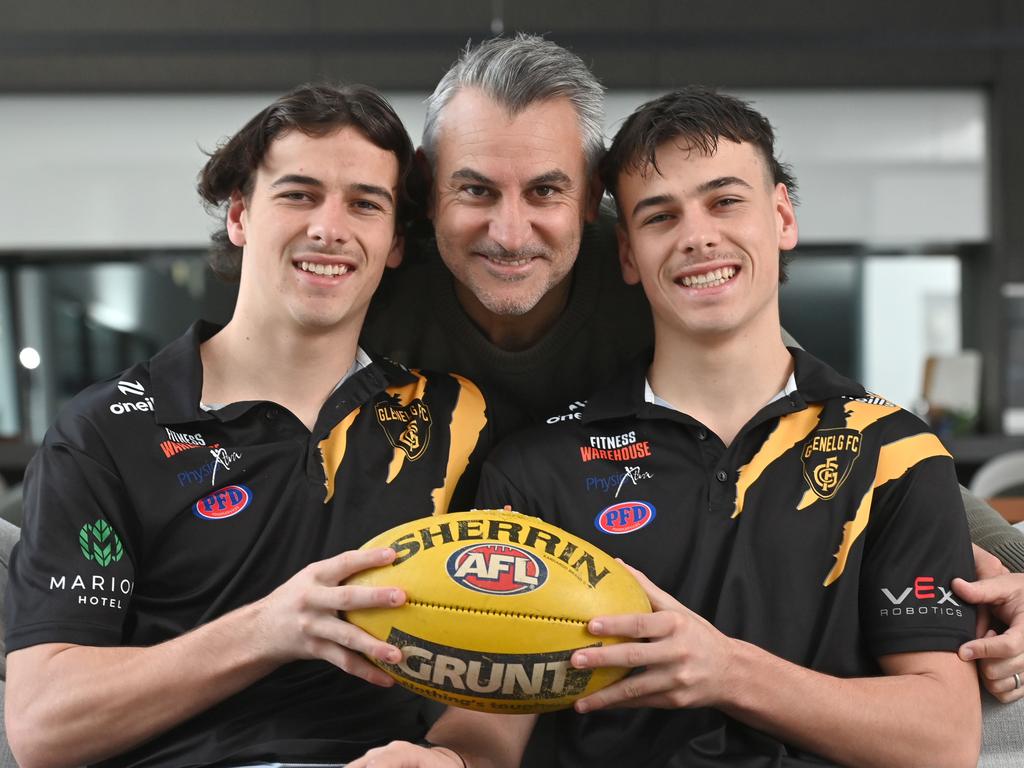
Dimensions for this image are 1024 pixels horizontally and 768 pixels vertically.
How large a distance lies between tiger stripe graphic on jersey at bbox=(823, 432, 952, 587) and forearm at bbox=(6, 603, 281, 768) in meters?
0.69

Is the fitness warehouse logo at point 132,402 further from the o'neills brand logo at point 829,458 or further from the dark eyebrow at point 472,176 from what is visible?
the o'neills brand logo at point 829,458

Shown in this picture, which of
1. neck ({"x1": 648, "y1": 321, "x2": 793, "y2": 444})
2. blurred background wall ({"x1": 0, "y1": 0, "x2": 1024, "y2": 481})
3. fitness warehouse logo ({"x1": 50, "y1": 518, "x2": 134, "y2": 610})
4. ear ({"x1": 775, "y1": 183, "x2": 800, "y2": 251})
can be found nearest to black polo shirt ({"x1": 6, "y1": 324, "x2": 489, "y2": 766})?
fitness warehouse logo ({"x1": 50, "y1": 518, "x2": 134, "y2": 610})

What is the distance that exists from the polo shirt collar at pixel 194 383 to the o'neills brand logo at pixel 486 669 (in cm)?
46

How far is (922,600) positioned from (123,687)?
0.93 metres

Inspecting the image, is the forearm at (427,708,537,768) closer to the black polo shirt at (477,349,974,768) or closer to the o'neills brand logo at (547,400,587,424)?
the black polo shirt at (477,349,974,768)

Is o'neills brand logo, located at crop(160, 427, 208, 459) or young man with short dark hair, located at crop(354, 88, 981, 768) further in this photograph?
o'neills brand logo, located at crop(160, 427, 208, 459)

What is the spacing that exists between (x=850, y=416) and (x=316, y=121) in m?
0.82

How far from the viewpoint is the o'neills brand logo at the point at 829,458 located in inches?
54.1

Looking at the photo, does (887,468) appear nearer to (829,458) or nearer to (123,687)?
(829,458)

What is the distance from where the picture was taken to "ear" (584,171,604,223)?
1698 mm

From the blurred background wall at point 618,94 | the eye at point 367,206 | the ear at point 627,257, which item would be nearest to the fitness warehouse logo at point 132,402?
the eye at point 367,206

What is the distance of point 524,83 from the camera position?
5.40ft

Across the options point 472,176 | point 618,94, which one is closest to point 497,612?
point 472,176

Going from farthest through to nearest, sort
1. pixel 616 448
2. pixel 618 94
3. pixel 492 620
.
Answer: pixel 618 94 < pixel 616 448 < pixel 492 620
